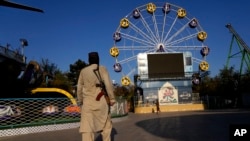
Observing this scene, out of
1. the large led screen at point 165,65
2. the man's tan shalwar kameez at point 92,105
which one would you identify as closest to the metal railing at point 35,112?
the man's tan shalwar kameez at point 92,105

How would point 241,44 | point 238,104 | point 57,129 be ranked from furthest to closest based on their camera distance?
point 241,44
point 238,104
point 57,129

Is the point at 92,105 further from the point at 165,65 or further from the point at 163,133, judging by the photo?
the point at 165,65

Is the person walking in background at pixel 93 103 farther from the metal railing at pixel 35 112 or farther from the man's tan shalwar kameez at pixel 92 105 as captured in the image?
the metal railing at pixel 35 112

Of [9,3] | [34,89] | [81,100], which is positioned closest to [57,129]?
[34,89]

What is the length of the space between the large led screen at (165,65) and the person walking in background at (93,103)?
3479 cm

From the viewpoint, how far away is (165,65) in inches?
1604

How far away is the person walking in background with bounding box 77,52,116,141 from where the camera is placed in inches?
221

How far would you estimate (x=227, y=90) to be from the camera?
52.7 meters

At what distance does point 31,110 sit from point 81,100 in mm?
10138

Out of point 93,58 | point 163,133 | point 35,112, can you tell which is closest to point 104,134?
point 93,58

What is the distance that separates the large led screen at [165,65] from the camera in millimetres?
40594

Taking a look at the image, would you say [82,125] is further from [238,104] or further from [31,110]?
[238,104]

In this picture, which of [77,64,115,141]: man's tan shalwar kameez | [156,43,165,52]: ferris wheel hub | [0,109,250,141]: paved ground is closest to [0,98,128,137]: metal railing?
[0,109,250,141]: paved ground

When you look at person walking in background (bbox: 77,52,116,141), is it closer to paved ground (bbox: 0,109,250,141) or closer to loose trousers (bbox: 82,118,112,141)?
loose trousers (bbox: 82,118,112,141)
